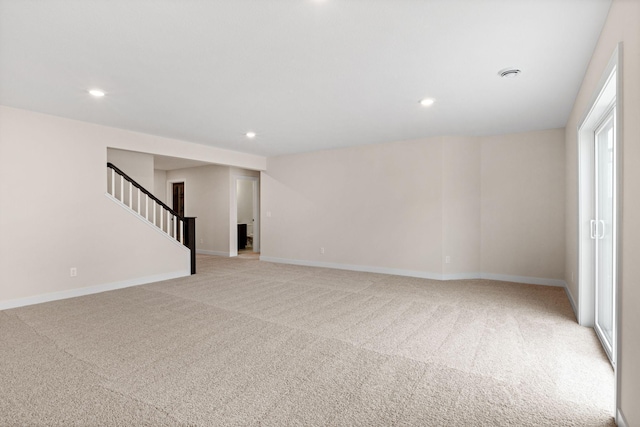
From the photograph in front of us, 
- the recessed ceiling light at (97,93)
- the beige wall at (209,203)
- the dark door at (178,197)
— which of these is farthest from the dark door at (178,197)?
the recessed ceiling light at (97,93)

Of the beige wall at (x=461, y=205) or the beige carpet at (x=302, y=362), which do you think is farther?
the beige wall at (x=461, y=205)

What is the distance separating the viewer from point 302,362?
250cm

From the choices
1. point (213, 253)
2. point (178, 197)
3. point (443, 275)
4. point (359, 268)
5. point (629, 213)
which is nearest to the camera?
point (629, 213)

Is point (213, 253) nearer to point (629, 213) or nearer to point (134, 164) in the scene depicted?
point (134, 164)

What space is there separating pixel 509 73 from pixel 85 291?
578 centimetres

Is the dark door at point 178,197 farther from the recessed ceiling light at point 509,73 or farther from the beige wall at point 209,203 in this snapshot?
the recessed ceiling light at point 509,73

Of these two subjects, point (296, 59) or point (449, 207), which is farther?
point (449, 207)

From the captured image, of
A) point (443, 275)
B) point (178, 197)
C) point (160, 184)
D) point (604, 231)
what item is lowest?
point (443, 275)

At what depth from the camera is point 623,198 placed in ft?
5.70

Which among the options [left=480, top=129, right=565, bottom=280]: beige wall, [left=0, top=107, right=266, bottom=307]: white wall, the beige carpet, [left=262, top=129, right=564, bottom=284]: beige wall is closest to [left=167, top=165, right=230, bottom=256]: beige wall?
[left=262, top=129, right=564, bottom=284]: beige wall

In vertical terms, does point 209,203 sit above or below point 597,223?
above

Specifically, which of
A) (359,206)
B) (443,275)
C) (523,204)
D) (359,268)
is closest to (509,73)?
(523,204)

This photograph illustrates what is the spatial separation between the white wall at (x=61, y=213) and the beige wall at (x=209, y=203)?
306 cm

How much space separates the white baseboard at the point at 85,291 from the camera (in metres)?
4.00
